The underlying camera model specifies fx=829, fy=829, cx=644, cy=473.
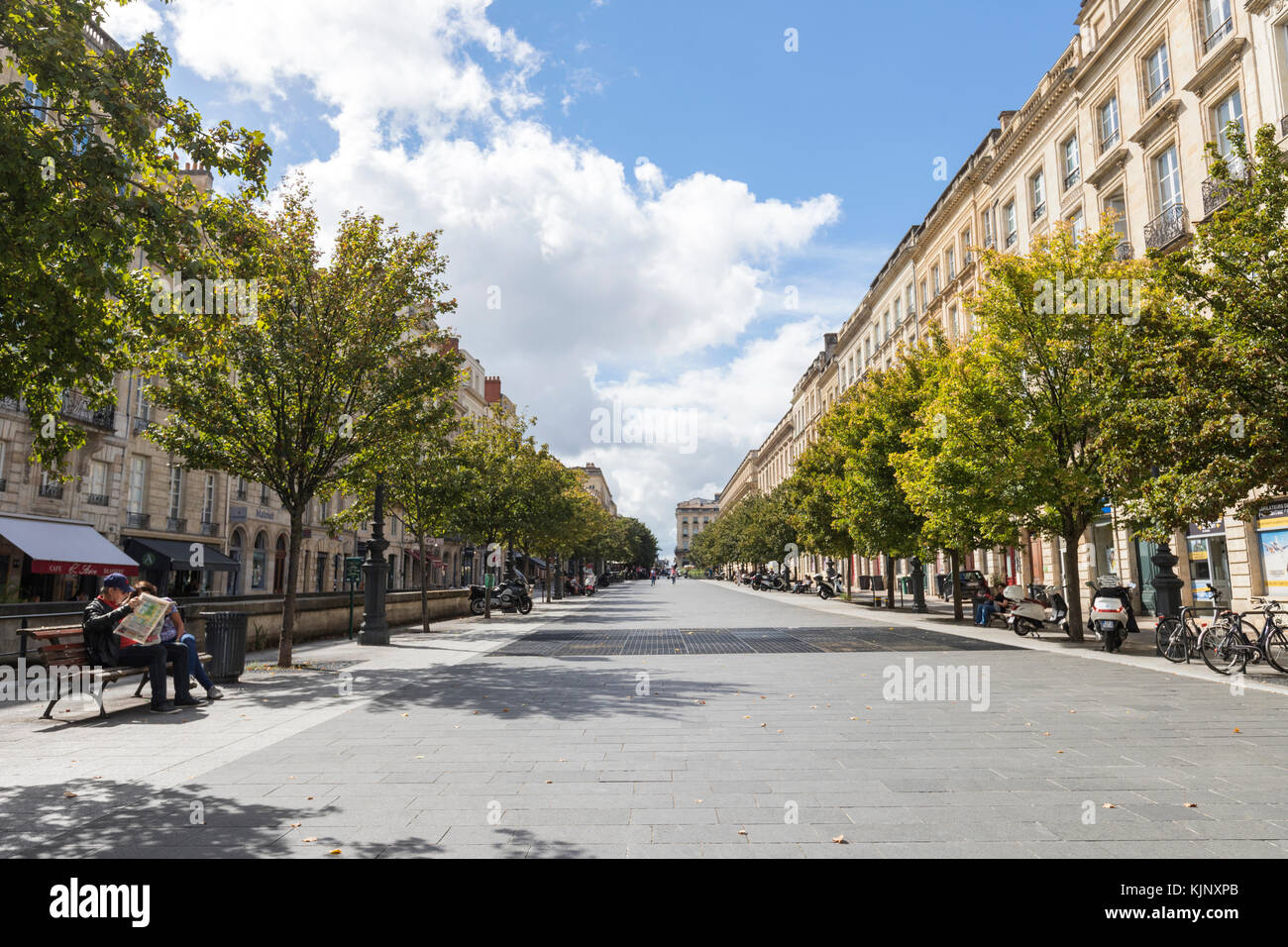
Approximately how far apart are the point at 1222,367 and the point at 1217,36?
1675 cm

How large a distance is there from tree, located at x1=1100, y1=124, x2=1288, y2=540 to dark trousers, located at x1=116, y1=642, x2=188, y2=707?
1244 cm

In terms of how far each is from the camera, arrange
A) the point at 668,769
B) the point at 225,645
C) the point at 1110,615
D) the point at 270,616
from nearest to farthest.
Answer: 1. the point at 668,769
2. the point at 225,645
3. the point at 1110,615
4. the point at 270,616

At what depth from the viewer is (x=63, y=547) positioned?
2439cm

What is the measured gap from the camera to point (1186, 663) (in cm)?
1240

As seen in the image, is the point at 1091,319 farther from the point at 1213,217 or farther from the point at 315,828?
the point at 315,828

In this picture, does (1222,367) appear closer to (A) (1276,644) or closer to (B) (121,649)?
(A) (1276,644)

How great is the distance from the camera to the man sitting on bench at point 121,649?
8.42m

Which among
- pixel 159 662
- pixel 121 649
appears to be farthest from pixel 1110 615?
pixel 121 649

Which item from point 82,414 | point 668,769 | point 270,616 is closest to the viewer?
point 668,769

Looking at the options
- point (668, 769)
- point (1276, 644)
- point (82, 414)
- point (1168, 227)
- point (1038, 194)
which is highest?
point (1038, 194)

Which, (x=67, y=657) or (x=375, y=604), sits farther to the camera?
(x=375, y=604)

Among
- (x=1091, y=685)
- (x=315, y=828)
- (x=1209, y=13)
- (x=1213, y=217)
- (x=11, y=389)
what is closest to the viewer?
(x=315, y=828)
